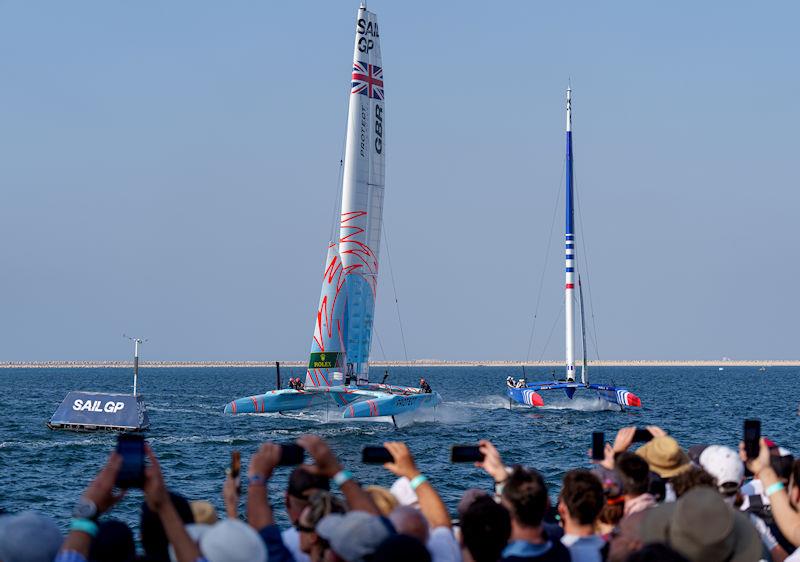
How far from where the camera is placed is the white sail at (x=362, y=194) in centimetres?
4191

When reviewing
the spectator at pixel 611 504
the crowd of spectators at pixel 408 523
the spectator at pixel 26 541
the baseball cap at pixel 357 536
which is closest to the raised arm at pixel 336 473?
the crowd of spectators at pixel 408 523

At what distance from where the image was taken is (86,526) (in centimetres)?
466

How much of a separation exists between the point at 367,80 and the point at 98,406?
1575cm

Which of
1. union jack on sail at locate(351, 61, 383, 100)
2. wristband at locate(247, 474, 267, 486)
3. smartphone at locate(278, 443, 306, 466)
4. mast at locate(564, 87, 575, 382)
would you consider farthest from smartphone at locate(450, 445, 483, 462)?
mast at locate(564, 87, 575, 382)

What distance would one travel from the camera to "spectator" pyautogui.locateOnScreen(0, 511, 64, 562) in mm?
4594

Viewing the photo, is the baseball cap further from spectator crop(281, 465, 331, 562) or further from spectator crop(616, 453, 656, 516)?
spectator crop(616, 453, 656, 516)

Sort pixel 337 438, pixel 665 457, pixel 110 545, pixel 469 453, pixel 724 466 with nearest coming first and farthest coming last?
pixel 110 545 → pixel 469 453 → pixel 724 466 → pixel 665 457 → pixel 337 438

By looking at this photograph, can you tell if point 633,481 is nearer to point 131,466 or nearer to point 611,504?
point 611,504

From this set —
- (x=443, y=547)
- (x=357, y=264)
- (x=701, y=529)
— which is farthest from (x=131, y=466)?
(x=357, y=264)

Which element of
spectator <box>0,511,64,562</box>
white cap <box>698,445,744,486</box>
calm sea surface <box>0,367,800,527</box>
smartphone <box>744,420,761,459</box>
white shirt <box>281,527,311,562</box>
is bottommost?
calm sea surface <box>0,367,800,527</box>

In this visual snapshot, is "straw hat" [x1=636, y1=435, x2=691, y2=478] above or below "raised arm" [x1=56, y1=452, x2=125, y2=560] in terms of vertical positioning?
above

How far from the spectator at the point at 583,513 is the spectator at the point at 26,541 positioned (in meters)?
2.41

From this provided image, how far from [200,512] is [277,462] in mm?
435

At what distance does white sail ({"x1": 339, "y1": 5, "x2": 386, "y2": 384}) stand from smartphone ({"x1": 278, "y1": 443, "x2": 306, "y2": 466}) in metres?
35.8
